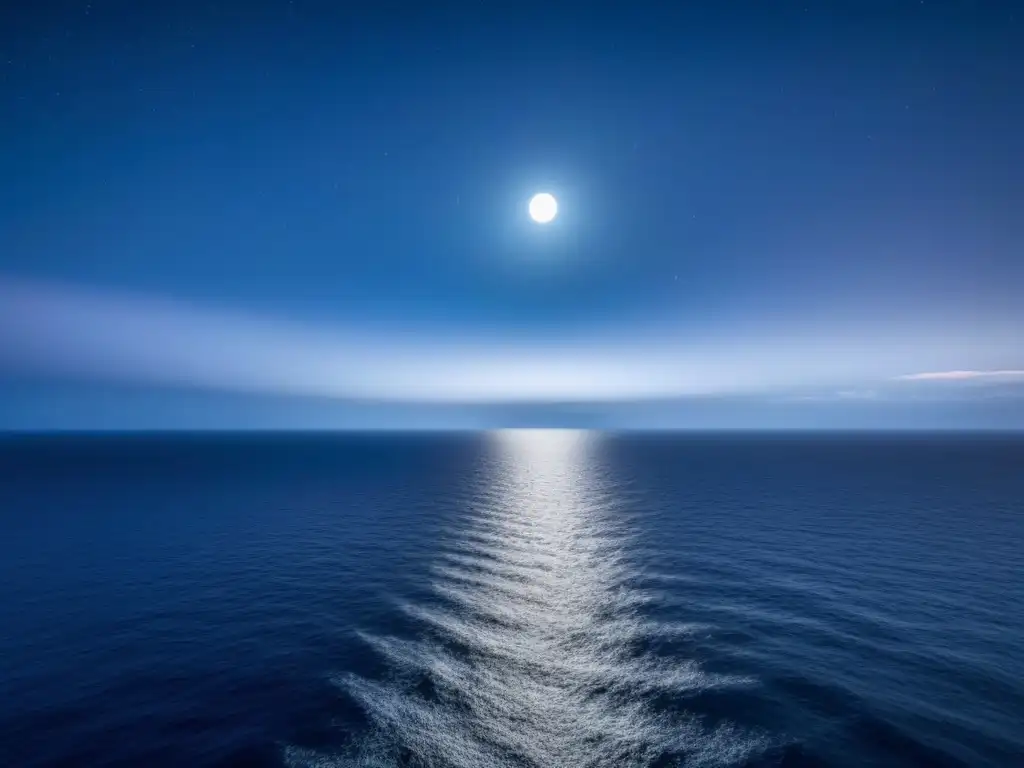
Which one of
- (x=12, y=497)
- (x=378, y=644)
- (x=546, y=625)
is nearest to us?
(x=378, y=644)

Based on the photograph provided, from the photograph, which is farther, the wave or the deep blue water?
the deep blue water

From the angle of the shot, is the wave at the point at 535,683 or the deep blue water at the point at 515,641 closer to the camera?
the wave at the point at 535,683

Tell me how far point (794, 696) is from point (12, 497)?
156562 millimetres

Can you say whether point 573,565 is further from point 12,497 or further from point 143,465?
point 143,465

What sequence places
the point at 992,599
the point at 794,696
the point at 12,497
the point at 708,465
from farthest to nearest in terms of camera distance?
the point at 708,465 < the point at 12,497 < the point at 992,599 < the point at 794,696

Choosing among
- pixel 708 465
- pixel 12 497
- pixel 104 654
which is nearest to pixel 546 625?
pixel 104 654

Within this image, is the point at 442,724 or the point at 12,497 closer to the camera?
the point at 442,724

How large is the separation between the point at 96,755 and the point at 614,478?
11825cm

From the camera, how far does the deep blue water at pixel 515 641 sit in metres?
24.0

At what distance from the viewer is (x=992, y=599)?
40125 millimetres

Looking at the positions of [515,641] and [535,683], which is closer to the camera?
[535,683]

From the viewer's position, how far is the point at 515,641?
110ft

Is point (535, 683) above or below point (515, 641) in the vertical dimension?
below

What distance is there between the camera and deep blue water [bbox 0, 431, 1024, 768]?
78.8 feet
